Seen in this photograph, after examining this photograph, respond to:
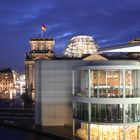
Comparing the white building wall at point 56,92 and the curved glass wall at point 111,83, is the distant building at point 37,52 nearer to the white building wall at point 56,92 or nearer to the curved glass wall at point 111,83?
the white building wall at point 56,92

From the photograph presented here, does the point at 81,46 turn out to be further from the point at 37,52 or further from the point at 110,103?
the point at 110,103

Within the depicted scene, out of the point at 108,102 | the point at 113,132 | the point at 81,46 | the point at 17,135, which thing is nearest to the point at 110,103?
the point at 108,102

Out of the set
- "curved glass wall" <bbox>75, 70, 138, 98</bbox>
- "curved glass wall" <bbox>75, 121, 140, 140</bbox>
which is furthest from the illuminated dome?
"curved glass wall" <bbox>75, 121, 140, 140</bbox>

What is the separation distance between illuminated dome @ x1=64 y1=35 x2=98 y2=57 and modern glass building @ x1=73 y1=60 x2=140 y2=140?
45943 millimetres

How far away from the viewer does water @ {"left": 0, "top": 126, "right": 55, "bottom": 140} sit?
37.3m

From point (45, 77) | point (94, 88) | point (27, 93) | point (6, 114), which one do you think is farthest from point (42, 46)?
point (94, 88)

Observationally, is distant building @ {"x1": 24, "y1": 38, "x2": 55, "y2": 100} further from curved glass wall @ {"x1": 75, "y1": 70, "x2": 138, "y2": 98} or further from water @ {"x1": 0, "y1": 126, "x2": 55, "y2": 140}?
curved glass wall @ {"x1": 75, "y1": 70, "x2": 138, "y2": 98}

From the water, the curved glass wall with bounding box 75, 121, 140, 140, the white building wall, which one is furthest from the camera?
the white building wall

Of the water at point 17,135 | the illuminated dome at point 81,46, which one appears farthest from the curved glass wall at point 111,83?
the illuminated dome at point 81,46

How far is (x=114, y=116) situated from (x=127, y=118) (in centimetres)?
106

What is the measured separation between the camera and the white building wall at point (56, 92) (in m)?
42.1

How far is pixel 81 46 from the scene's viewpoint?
271 feet

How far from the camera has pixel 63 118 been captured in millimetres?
42094

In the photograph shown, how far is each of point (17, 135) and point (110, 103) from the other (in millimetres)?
10347
